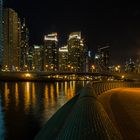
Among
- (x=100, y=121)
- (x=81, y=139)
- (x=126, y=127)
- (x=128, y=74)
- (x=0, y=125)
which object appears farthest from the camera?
(x=128, y=74)

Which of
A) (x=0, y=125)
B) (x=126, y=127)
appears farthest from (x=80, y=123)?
(x=0, y=125)

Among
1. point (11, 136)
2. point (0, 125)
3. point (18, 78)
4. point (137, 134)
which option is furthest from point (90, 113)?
point (18, 78)

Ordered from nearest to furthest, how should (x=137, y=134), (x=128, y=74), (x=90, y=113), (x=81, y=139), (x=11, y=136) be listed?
(x=81, y=139)
(x=90, y=113)
(x=137, y=134)
(x=11, y=136)
(x=128, y=74)

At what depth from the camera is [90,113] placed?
7.70 m

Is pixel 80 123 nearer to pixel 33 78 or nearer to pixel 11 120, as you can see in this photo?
pixel 11 120

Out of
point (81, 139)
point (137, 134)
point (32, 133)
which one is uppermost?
point (81, 139)

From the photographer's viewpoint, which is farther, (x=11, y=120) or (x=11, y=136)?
(x=11, y=120)

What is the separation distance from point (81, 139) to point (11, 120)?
841 inches

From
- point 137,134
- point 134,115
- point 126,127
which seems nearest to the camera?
point 137,134

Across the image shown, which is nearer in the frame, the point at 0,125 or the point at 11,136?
the point at 11,136

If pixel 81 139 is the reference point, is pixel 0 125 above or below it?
below

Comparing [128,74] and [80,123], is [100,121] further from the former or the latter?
[128,74]

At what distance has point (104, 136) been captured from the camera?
5.13m

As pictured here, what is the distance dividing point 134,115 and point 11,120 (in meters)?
12.1
